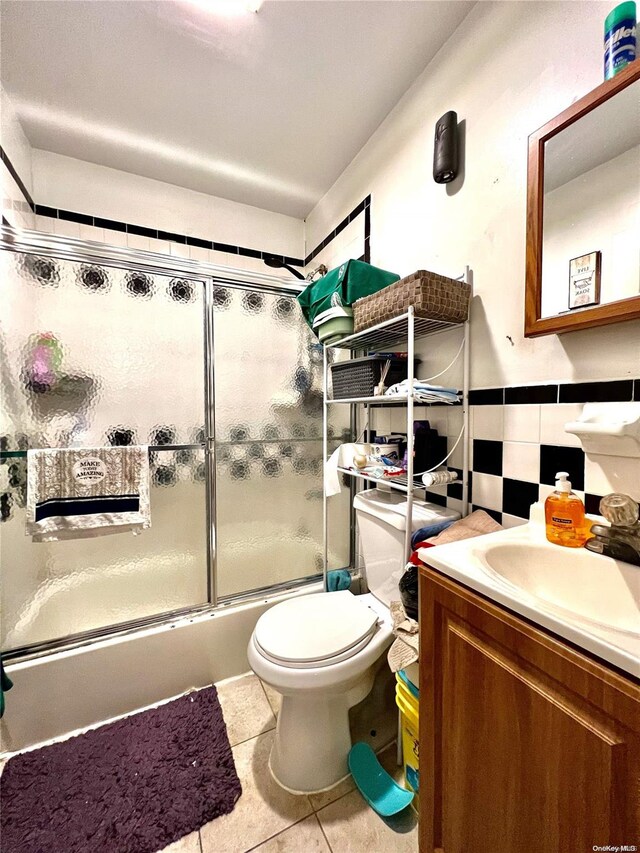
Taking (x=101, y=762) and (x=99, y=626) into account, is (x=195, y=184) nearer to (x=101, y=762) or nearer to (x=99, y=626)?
(x=99, y=626)

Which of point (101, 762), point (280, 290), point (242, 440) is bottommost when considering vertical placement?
point (101, 762)

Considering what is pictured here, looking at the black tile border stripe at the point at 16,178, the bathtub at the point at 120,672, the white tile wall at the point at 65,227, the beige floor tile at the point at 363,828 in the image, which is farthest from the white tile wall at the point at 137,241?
the beige floor tile at the point at 363,828

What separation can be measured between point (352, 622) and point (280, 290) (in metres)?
1.51

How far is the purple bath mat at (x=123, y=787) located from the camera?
90 cm

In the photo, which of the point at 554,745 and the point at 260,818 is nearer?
the point at 554,745

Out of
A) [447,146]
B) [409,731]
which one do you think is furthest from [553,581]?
[447,146]

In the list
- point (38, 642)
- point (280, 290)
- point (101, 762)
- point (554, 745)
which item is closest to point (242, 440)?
point (280, 290)

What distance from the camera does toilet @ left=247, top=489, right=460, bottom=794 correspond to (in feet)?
3.14

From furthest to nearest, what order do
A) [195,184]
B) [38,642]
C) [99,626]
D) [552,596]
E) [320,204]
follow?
[320,204] < [195,184] < [99,626] < [38,642] < [552,596]

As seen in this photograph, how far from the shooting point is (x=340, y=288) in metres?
1.34

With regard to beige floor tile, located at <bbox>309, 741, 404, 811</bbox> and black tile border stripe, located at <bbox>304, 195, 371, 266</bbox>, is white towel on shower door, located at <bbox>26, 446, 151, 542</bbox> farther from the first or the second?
black tile border stripe, located at <bbox>304, 195, 371, 266</bbox>

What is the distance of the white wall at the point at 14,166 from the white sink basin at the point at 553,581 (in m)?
2.04

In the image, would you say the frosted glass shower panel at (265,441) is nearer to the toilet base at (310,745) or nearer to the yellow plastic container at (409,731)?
the toilet base at (310,745)

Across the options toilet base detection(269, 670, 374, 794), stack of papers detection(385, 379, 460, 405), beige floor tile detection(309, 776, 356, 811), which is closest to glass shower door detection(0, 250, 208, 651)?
toilet base detection(269, 670, 374, 794)
